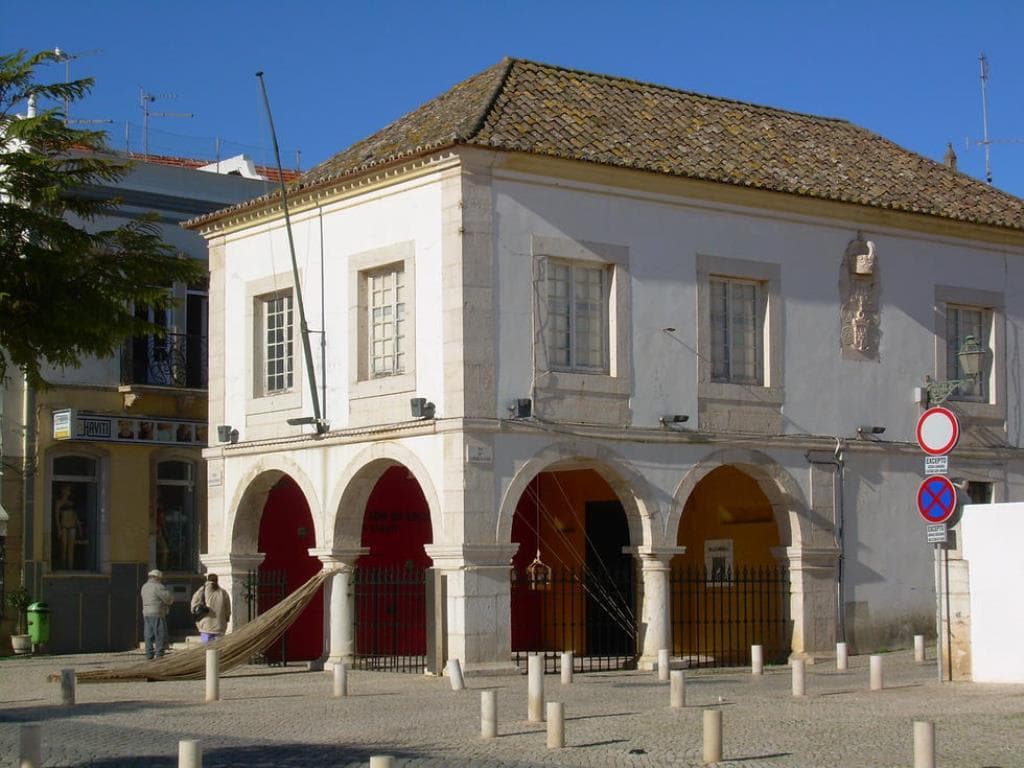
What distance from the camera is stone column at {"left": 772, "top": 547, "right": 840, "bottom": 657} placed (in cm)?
2541

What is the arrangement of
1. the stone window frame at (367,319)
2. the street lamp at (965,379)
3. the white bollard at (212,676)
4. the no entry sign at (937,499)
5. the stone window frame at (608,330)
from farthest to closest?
the stone window frame at (367,319)
the stone window frame at (608,330)
the street lamp at (965,379)
the white bollard at (212,676)
the no entry sign at (937,499)

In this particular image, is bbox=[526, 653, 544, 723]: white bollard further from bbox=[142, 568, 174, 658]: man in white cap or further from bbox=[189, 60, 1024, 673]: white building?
bbox=[142, 568, 174, 658]: man in white cap

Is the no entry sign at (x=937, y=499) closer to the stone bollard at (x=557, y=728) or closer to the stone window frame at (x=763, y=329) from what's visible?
the stone bollard at (x=557, y=728)

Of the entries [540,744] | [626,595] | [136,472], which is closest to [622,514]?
[626,595]

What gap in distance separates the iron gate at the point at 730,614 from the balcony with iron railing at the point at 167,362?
932 cm

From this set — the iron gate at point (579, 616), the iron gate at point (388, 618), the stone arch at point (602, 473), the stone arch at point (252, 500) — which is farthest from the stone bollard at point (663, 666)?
the stone arch at point (252, 500)

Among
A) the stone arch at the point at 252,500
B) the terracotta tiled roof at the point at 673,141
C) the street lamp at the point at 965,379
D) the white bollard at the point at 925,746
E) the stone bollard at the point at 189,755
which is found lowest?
the white bollard at the point at 925,746

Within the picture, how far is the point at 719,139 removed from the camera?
26906 mm

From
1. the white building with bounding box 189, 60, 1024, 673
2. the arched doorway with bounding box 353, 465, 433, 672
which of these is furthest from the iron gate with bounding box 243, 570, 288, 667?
the arched doorway with bounding box 353, 465, 433, 672

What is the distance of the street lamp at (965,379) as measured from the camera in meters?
23.5

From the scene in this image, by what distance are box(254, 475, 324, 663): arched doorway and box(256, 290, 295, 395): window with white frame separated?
4.93 feet

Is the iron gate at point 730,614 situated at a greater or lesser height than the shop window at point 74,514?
lesser

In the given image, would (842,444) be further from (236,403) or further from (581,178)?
(236,403)

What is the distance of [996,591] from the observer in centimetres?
1970
